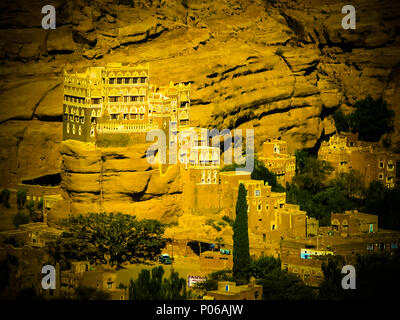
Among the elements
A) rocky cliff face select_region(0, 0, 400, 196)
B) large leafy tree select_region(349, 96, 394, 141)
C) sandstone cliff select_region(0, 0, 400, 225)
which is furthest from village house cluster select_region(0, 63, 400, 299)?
large leafy tree select_region(349, 96, 394, 141)

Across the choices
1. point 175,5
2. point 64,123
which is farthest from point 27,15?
point 64,123

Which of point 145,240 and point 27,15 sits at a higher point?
point 27,15

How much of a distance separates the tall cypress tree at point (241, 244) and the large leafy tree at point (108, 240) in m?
4.12

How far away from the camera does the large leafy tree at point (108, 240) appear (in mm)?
72750

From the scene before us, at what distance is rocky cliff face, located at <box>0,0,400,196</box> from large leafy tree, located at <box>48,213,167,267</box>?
10.5 m

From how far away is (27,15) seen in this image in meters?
93.3

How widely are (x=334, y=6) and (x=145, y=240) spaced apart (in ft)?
94.6

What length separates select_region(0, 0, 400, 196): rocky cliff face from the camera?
279 feet

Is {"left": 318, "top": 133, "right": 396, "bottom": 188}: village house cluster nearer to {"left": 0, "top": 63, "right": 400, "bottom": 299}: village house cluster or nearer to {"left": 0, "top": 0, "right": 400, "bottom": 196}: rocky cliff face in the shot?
{"left": 0, "top": 0, "right": 400, "bottom": 196}: rocky cliff face

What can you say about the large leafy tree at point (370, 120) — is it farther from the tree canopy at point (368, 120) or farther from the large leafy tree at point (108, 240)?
the large leafy tree at point (108, 240)

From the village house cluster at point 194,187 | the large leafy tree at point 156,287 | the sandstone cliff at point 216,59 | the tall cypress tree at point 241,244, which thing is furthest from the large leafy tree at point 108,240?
the sandstone cliff at point 216,59
